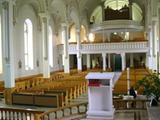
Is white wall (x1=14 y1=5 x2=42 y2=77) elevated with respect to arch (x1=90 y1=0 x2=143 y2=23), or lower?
lower

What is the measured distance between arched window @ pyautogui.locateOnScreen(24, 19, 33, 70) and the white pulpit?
56.2 feet

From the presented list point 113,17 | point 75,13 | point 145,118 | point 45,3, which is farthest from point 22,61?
point 145,118

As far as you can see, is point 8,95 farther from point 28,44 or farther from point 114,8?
point 114,8

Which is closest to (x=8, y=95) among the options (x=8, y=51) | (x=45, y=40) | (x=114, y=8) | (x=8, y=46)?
(x=8, y=51)

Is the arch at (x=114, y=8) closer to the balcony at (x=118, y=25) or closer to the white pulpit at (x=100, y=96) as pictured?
the balcony at (x=118, y=25)

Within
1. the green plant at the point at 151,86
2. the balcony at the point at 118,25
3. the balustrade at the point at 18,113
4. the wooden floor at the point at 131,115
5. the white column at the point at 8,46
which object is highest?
the balcony at the point at 118,25

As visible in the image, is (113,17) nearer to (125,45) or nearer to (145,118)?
(125,45)

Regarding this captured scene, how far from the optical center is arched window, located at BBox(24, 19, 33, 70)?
82.1 ft

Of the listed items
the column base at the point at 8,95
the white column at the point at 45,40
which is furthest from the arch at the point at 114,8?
the column base at the point at 8,95

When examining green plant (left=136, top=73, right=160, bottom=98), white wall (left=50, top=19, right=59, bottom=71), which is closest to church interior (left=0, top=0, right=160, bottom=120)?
white wall (left=50, top=19, right=59, bottom=71)

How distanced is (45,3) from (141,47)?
1375 cm

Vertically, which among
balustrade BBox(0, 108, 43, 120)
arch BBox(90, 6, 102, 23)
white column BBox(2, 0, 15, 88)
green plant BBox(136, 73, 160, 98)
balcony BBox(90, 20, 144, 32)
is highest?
arch BBox(90, 6, 102, 23)

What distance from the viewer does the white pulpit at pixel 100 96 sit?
27.8 ft

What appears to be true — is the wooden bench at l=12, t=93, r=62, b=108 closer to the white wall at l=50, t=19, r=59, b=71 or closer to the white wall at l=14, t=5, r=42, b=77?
the white wall at l=14, t=5, r=42, b=77
